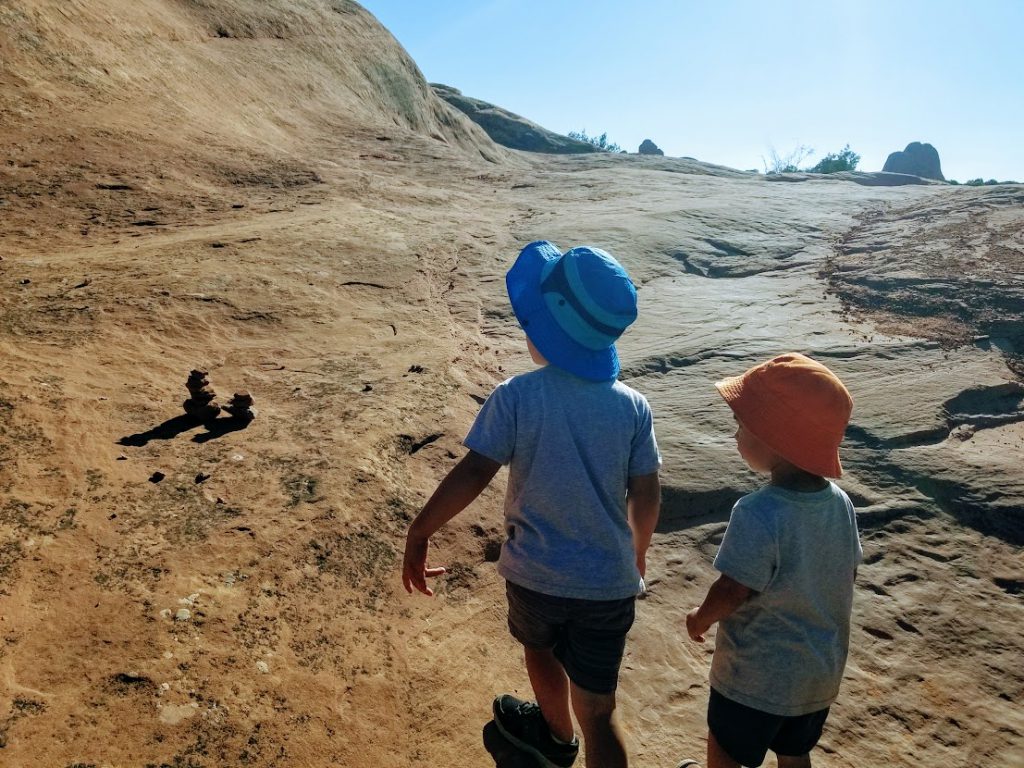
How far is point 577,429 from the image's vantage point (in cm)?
193

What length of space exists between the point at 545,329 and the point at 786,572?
2.76 ft

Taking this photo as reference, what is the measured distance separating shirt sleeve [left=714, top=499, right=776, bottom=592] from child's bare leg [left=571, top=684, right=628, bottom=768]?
50 cm

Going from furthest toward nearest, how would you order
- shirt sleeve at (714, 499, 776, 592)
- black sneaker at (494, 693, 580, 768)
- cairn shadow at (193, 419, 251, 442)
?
cairn shadow at (193, 419, 251, 442), black sneaker at (494, 693, 580, 768), shirt sleeve at (714, 499, 776, 592)

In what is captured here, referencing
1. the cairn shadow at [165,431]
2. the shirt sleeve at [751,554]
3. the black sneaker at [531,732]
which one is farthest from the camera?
the cairn shadow at [165,431]

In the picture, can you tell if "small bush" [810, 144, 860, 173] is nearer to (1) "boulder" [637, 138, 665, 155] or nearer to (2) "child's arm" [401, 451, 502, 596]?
(1) "boulder" [637, 138, 665, 155]

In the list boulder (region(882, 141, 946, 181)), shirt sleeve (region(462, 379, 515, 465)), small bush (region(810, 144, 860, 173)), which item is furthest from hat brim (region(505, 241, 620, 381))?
boulder (region(882, 141, 946, 181))

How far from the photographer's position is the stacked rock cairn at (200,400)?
341cm

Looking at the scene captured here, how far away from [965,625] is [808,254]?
16.3 ft

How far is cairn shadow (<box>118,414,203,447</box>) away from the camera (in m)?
3.24

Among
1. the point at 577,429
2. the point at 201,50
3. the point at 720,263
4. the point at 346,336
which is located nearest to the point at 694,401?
the point at 346,336

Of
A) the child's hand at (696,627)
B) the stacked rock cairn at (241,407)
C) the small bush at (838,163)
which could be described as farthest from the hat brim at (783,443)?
the small bush at (838,163)

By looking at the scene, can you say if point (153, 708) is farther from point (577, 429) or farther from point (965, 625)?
point (965, 625)

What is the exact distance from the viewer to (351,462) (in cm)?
338

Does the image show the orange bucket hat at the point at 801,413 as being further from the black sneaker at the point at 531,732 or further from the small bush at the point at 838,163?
the small bush at the point at 838,163
